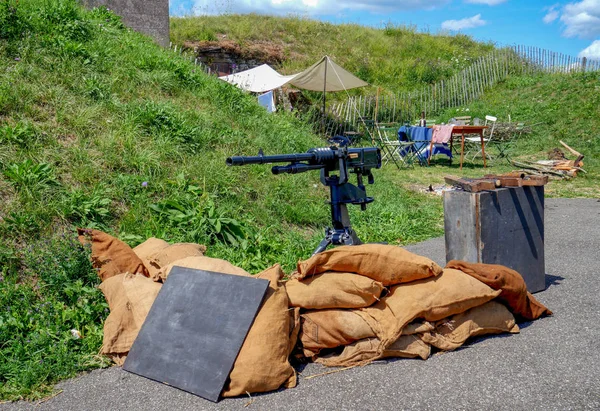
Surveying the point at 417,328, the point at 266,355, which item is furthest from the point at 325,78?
the point at 266,355

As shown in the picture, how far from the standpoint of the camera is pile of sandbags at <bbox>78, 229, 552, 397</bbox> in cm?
359

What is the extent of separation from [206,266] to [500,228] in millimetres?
2473

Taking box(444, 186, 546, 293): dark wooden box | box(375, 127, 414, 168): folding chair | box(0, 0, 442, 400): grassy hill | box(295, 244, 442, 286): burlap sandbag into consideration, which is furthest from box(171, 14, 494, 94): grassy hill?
box(295, 244, 442, 286): burlap sandbag

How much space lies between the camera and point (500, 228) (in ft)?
15.2

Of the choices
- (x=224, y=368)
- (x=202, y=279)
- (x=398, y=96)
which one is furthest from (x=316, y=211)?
(x=398, y=96)

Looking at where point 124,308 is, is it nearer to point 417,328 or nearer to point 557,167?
point 417,328

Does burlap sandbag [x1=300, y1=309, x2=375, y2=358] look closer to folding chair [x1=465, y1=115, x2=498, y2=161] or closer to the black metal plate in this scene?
the black metal plate

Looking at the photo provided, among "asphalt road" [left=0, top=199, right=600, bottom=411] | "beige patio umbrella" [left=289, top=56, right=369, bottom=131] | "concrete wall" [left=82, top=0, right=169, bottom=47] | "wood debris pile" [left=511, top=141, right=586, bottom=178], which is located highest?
"concrete wall" [left=82, top=0, right=169, bottom=47]

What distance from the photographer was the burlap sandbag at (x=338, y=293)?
12.2 ft

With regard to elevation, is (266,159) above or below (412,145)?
above

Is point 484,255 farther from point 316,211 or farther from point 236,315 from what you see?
point 316,211

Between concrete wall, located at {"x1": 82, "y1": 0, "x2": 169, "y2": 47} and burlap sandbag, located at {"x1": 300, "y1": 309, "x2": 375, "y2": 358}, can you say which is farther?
concrete wall, located at {"x1": 82, "y1": 0, "x2": 169, "y2": 47}

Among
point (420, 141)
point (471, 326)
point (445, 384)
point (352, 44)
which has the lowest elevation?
point (445, 384)

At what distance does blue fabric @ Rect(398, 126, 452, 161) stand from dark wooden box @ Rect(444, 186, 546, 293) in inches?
382
